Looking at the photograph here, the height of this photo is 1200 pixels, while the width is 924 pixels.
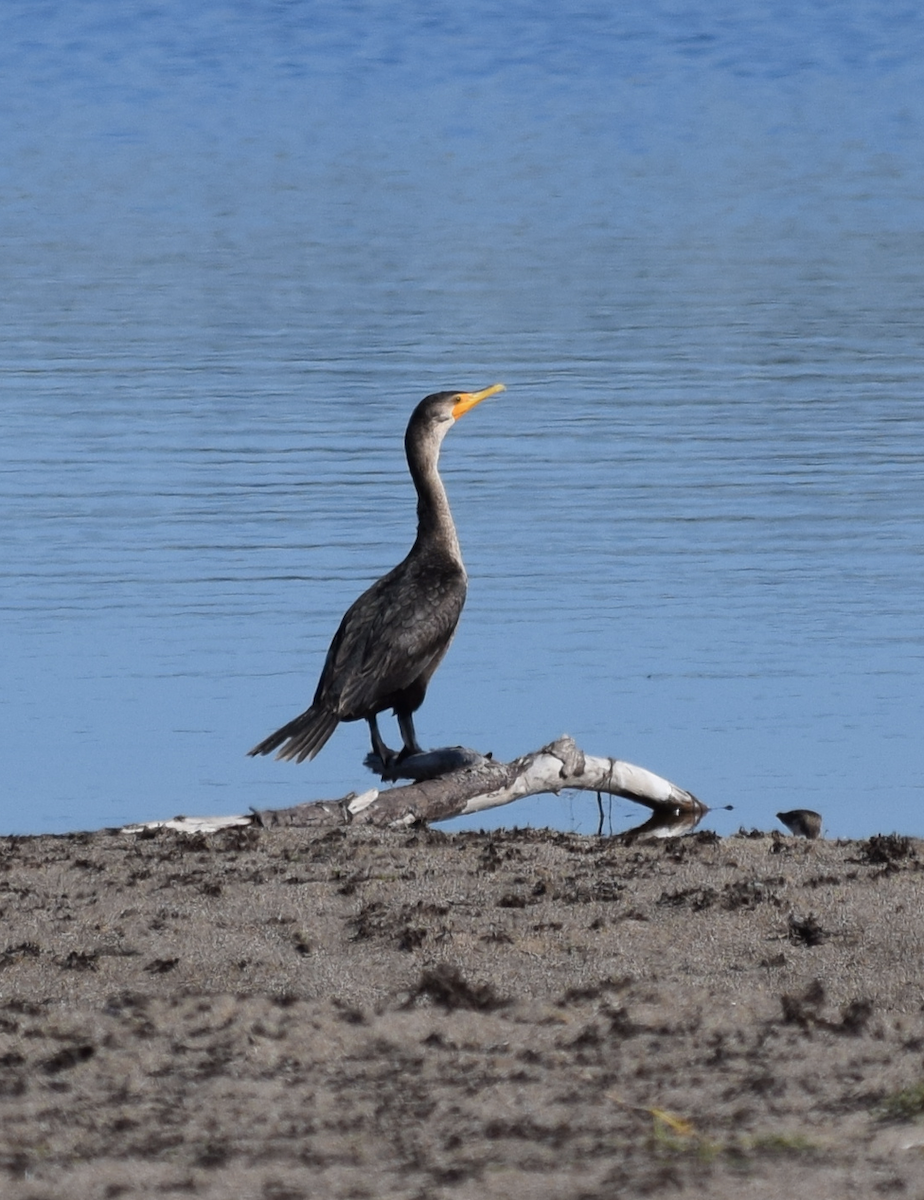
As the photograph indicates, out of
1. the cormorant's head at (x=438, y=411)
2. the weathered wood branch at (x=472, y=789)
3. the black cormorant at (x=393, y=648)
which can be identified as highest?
the cormorant's head at (x=438, y=411)

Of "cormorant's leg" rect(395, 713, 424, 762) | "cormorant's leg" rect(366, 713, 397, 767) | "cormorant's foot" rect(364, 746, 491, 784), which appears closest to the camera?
"cormorant's foot" rect(364, 746, 491, 784)

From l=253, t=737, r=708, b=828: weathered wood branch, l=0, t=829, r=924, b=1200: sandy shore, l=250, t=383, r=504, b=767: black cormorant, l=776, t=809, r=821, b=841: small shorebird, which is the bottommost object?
l=0, t=829, r=924, b=1200: sandy shore

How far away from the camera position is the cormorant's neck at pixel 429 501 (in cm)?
1138

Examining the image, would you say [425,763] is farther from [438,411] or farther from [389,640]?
[438,411]

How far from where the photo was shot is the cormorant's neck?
37.3 feet

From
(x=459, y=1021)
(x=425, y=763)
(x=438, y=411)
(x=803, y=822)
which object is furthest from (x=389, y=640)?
(x=459, y=1021)

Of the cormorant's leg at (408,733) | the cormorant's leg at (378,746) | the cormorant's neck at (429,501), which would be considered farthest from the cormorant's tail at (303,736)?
the cormorant's neck at (429,501)

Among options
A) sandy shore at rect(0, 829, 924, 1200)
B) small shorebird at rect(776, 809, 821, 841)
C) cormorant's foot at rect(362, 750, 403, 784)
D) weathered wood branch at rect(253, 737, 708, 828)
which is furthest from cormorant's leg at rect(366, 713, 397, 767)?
sandy shore at rect(0, 829, 924, 1200)

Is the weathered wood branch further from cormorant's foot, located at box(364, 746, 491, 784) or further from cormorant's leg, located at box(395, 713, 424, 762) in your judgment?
cormorant's leg, located at box(395, 713, 424, 762)

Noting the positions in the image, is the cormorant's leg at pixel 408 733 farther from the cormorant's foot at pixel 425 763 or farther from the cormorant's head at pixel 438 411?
the cormorant's head at pixel 438 411

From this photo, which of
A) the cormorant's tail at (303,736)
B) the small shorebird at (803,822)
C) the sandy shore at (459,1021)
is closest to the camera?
the sandy shore at (459,1021)

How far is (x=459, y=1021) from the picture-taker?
6.35 metres

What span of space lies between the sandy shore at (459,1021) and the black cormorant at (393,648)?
1.75 metres

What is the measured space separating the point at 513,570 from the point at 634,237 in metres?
34.7
